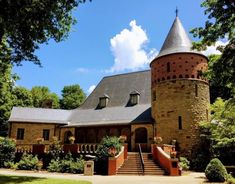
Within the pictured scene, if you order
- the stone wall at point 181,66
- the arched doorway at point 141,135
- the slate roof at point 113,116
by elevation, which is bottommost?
the arched doorway at point 141,135

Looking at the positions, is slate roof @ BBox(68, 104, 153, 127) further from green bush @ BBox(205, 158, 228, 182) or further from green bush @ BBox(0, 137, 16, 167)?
green bush @ BBox(205, 158, 228, 182)

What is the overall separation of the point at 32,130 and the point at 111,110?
9.71 m

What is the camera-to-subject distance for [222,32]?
10.6 metres

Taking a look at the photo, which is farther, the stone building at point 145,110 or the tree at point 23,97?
the tree at point 23,97

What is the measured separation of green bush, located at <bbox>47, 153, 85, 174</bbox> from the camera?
21188 mm

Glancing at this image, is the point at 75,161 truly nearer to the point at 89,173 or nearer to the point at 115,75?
the point at 89,173

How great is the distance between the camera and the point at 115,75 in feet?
124

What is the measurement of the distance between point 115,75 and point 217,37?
27277 millimetres

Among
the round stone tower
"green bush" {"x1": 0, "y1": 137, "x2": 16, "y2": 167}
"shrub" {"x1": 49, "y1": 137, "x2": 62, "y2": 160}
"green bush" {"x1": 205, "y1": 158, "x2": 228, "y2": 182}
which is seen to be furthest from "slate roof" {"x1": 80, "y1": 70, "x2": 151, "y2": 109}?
"green bush" {"x1": 205, "y1": 158, "x2": 228, "y2": 182}

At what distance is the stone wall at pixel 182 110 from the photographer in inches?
992

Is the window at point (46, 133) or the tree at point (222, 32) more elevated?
the tree at point (222, 32)

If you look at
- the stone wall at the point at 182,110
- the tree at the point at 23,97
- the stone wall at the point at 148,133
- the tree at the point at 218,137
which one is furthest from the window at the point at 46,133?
the tree at the point at 23,97

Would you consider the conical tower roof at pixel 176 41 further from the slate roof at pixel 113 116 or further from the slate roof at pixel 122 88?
the slate roof at pixel 113 116

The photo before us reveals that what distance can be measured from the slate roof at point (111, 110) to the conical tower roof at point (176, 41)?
6.25 metres
